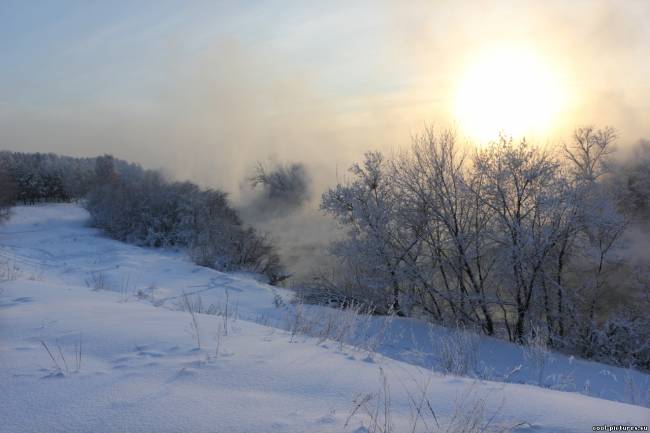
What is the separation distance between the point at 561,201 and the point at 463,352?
35.2 feet

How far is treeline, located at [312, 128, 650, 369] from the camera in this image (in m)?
14.7

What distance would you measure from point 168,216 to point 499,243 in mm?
29098

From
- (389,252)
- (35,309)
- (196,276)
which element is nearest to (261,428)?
(35,309)

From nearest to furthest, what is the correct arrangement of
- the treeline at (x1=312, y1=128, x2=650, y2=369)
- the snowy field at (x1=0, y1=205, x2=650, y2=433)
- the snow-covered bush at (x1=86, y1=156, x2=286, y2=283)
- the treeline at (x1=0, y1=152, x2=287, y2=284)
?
the snowy field at (x1=0, y1=205, x2=650, y2=433) < the treeline at (x1=312, y1=128, x2=650, y2=369) < the treeline at (x1=0, y1=152, x2=287, y2=284) < the snow-covered bush at (x1=86, y1=156, x2=286, y2=283)

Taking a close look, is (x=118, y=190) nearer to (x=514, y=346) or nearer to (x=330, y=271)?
(x=330, y=271)

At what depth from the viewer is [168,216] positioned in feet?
125

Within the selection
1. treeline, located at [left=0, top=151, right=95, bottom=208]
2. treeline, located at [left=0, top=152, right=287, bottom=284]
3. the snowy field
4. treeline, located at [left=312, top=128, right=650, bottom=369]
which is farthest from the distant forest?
treeline, located at [left=0, top=151, right=95, bottom=208]

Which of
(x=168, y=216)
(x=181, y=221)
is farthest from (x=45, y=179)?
(x=181, y=221)

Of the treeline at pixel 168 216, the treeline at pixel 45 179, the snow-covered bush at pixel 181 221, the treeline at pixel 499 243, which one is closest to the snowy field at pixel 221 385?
the treeline at pixel 499 243

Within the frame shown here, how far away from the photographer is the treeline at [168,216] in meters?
30.7

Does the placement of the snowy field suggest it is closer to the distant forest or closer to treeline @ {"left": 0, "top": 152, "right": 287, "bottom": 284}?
the distant forest

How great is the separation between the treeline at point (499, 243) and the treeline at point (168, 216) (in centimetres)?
1346

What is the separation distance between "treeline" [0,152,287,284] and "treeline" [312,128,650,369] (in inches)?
530

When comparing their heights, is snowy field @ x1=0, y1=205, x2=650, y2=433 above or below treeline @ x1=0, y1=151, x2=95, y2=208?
below
